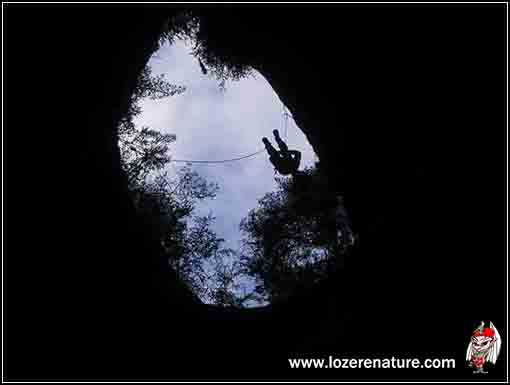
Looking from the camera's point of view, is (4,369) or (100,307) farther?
(100,307)

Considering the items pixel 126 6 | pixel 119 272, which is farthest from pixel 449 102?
pixel 119 272

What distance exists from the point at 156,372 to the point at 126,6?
16.4 feet

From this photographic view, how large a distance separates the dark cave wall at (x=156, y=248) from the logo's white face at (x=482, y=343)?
127mm

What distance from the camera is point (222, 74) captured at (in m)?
12.0

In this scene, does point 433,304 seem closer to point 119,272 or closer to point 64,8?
point 119,272

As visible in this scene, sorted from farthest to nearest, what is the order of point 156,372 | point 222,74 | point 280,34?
point 222,74
point 280,34
point 156,372

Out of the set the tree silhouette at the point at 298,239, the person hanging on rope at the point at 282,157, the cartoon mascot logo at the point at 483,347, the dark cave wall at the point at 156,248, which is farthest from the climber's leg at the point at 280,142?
the cartoon mascot logo at the point at 483,347

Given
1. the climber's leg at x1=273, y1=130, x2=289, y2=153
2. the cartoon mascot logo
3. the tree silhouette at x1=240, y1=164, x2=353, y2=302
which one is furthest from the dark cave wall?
the tree silhouette at x1=240, y1=164, x2=353, y2=302

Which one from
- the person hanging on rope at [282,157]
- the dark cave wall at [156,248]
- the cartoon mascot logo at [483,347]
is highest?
the person hanging on rope at [282,157]

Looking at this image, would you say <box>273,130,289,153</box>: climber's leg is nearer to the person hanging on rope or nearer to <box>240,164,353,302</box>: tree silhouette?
the person hanging on rope

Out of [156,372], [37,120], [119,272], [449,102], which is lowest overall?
[156,372]

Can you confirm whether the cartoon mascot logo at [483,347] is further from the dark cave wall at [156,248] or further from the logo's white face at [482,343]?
the dark cave wall at [156,248]

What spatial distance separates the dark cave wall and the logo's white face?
0.13 meters

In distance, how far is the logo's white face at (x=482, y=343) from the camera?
12.1 ft
